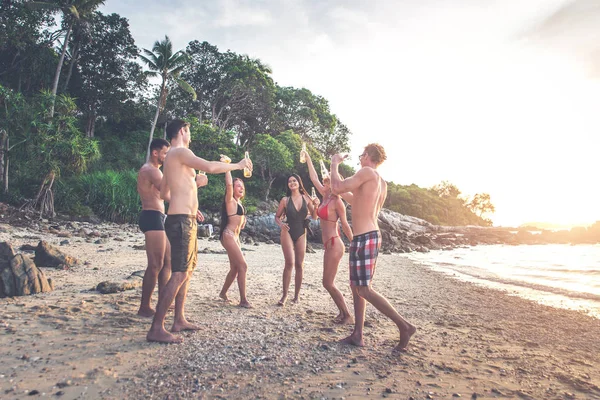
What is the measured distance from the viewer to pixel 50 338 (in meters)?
3.23

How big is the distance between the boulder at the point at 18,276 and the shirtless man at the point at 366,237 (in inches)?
173

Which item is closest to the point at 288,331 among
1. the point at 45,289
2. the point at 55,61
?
the point at 45,289

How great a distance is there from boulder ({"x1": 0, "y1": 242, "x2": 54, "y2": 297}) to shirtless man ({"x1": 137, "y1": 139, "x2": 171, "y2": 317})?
6.16 ft

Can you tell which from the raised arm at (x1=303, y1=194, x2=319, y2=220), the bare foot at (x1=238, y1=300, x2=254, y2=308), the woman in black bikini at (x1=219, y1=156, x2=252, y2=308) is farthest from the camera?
the raised arm at (x1=303, y1=194, x2=319, y2=220)

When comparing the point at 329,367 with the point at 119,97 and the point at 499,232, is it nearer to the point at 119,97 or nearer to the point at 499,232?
the point at 119,97

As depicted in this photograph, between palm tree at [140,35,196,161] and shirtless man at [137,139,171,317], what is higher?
palm tree at [140,35,196,161]

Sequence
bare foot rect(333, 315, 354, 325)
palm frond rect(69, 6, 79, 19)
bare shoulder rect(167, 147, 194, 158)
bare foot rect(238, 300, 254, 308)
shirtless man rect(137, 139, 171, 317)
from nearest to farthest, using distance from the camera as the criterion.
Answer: bare shoulder rect(167, 147, 194, 158) → shirtless man rect(137, 139, 171, 317) → bare foot rect(333, 315, 354, 325) → bare foot rect(238, 300, 254, 308) → palm frond rect(69, 6, 79, 19)

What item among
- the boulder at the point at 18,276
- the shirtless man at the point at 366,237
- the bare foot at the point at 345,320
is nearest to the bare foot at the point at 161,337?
the shirtless man at the point at 366,237

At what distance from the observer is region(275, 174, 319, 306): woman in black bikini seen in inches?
215

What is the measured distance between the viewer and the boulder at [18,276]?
4543 millimetres

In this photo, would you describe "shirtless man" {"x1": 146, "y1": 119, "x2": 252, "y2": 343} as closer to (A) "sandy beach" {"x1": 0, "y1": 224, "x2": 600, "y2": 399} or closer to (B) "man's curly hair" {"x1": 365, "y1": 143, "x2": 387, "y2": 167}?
(A) "sandy beach" {"x1": 0, "y1": 224, "x2": 600, "y2": 399}

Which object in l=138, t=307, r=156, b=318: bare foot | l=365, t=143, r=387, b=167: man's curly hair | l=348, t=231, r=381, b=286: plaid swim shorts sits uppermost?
l=365, t=143, r=387, b=167: man's curly hair

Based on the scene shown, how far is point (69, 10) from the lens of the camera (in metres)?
21.9

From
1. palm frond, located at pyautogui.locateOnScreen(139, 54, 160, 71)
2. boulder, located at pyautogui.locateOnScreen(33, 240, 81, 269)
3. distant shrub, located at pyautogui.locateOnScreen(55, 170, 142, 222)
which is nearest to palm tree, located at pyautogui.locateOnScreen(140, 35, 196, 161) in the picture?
palm frond, located at pyautogui.locateOnScreen(139, 54, 160, 71)
